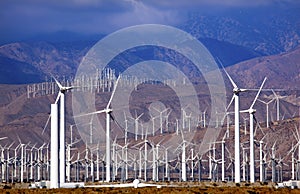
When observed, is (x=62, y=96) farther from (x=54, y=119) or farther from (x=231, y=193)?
(x=231, y=193)

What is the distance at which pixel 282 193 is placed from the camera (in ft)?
174

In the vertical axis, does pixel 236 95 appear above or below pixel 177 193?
above

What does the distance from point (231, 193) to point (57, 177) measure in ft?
78.3

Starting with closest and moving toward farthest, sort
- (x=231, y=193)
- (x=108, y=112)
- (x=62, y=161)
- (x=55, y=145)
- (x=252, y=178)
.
Result: (x=231, y=193)
(x=55, y=145)
(x=62, y=161)
(x=252, y=178)
(x=108, y=112)

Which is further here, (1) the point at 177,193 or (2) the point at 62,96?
(2) the point at 62,96

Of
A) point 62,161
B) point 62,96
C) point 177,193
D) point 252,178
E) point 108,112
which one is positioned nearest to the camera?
point 177,193

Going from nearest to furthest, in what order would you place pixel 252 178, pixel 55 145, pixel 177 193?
1. pixel 177 193
2. pixel 55 145
3. pixel 252 178

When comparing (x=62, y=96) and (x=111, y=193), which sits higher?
(x=62, y=96)

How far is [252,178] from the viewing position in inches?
3625

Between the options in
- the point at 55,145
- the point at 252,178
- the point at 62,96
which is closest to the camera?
the point at 55,145

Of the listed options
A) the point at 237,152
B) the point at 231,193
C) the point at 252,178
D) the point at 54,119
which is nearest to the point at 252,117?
the point at 252,178

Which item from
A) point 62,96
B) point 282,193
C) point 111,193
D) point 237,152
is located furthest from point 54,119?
point 282,193

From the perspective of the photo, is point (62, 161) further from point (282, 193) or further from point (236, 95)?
point (282, 193)

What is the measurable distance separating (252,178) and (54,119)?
79.4ft
